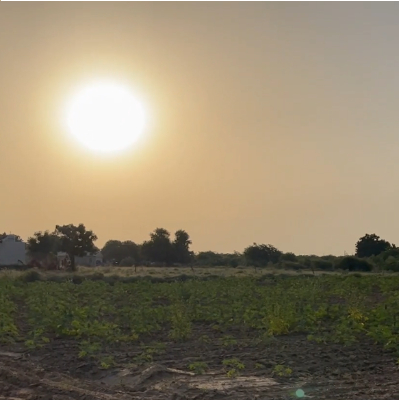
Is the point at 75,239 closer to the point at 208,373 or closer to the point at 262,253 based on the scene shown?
the point at 262,253

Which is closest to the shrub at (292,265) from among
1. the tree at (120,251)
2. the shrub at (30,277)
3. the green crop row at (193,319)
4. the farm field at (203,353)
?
the tree at (120,251)

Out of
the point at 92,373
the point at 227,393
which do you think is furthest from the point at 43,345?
the point at 227,393

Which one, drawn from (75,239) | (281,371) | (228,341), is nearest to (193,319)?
(228,341)

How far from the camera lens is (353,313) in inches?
626

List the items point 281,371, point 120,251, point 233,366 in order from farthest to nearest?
point 120,251, point 233,366, point 281,371

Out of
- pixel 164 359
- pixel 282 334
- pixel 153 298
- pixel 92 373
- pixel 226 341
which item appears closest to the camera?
pixel 92 373

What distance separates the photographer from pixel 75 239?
198 ft

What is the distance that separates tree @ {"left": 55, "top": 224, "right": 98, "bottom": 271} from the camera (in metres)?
60.2

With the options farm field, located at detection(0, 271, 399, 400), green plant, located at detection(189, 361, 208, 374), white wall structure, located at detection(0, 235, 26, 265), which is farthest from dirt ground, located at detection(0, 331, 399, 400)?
white wall structure, located at detection(0, 235, 26, 265)

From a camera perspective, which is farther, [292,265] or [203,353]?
[292,265]

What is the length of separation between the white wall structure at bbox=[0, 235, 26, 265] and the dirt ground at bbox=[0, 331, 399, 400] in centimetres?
5518

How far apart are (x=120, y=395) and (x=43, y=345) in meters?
5.56

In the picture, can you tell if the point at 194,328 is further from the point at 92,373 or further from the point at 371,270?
the point at 371,270

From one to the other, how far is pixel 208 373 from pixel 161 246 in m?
72.2
